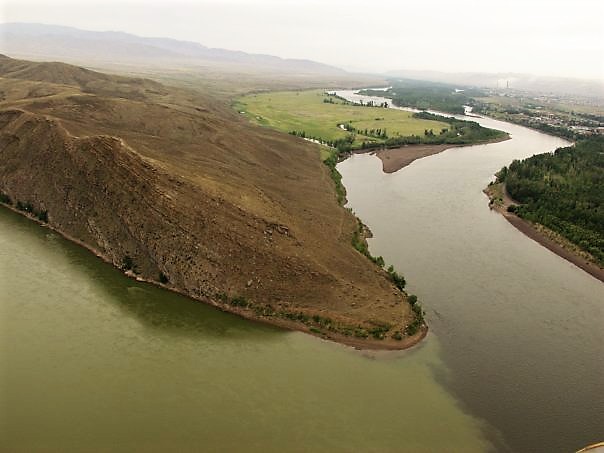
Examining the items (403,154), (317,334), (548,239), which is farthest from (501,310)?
(403,154)

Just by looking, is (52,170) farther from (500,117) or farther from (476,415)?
(500,117)

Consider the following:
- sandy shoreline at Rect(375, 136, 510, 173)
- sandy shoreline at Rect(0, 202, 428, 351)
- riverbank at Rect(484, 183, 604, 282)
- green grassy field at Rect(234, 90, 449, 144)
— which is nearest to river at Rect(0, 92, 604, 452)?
sandy shoreline at Rect(0, 202, 428, 351)

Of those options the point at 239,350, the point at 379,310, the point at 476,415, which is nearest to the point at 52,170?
the point at 239,350

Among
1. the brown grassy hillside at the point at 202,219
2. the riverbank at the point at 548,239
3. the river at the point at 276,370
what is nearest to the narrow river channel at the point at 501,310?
the river at the point at 276,370

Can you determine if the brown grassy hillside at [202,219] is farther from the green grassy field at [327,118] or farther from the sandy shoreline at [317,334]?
the green grassy field at [327,118]

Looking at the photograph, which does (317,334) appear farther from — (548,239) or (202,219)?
(548,239)

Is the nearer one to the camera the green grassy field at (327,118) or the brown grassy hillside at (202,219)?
the brown grassy hillside at (202,219)
